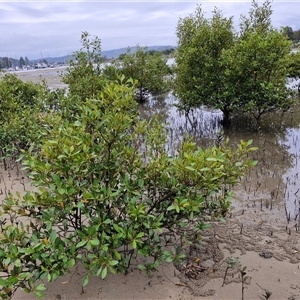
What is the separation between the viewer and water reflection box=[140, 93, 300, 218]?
4.73 m

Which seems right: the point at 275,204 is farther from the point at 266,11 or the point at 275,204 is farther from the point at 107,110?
the point at 266,11

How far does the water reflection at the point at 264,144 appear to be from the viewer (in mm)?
4727

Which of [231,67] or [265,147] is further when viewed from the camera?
[231,67]

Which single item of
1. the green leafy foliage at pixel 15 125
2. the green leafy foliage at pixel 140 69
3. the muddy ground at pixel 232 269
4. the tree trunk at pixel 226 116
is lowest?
the muddy ground at pixel 232 269

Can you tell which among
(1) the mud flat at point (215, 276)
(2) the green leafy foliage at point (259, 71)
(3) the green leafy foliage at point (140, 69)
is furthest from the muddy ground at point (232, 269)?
(3) the green leafy foliage at point (140, 69)

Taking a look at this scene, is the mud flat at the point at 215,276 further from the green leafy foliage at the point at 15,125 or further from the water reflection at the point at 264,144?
the green leafy foliage at the point at 15,125

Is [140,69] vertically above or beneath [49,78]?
beneath

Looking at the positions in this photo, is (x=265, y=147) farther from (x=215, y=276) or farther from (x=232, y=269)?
(x=215, y=276)

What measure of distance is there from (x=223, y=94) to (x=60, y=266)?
7.00 m

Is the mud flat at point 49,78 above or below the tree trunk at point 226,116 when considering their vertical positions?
above

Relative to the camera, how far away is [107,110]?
2.51 meters

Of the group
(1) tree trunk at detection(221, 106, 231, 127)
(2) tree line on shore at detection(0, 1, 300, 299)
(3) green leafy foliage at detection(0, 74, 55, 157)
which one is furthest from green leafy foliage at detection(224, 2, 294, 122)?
(2) tree line on shore at detection(0, 1, 300, 299)

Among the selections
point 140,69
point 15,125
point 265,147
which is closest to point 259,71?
point 265,147

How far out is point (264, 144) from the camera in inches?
295
